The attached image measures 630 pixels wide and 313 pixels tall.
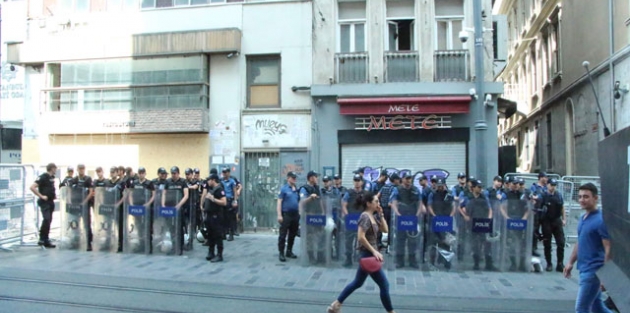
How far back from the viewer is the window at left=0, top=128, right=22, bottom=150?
73.2 ft

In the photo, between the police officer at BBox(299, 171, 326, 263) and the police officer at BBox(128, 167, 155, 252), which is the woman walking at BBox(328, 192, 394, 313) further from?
the police officer at BBox(128, 167, 155, 252)

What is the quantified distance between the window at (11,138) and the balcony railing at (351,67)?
649 inches

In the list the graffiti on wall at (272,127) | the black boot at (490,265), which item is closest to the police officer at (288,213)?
the black boot at (490,265)

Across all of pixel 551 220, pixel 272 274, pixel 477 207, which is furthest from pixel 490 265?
pixel 272 274

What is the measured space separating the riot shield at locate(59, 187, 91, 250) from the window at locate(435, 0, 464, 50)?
1089 cm

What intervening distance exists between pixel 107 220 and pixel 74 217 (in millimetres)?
870

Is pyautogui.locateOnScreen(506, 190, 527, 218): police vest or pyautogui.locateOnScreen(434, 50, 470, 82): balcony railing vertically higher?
pyautogui.locateOnScreen(434, 50, 470, 82): balcony railing

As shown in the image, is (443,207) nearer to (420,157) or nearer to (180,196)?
(180,196)

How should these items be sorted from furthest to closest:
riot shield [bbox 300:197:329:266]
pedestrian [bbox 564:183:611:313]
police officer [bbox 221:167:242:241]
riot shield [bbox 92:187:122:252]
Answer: police officer [bbox 221:167:242:241]
riot shield [bbox 92:187:122:252]
riot shield [bbox 300:197:329:266]
pedestrian [bbox 564:183:611:313]

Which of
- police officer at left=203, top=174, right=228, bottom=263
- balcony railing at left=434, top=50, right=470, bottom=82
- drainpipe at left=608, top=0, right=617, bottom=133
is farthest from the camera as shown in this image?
drainpipe at left=608, top=0, right=617, bottom=133

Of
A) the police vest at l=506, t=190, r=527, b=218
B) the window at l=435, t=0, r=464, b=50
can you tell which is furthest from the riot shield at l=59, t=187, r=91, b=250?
the window at l=435, t=0, r=464, b=50

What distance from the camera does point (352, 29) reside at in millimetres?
15305

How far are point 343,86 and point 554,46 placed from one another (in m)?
12.6

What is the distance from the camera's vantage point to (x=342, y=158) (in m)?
15.0
